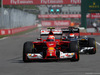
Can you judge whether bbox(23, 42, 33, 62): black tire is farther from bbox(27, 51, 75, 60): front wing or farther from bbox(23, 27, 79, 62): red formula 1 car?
bbox(27, 51, 75, 60): front wing

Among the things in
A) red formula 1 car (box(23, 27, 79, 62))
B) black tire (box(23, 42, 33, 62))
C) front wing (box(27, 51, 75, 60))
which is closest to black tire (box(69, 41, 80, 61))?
red formula 1 car (box(23, 27, 79, 62))

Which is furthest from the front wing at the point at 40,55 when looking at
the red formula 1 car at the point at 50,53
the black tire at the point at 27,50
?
the black tire at the point at 27,50

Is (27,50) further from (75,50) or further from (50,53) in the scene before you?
(75,50)

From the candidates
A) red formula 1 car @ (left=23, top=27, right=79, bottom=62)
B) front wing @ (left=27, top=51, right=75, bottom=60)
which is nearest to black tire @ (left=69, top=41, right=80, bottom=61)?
red formula 1 car @ (left=23, top=27, right=79, bottom=62)

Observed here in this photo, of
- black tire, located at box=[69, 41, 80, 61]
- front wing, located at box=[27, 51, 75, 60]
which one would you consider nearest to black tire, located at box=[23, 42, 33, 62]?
front wing, located at box=[27, 51, 75, 60]

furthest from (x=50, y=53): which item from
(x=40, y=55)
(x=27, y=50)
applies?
(x=27, y=50)

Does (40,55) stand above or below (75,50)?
below

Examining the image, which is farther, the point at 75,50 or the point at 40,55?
the point at 40,55

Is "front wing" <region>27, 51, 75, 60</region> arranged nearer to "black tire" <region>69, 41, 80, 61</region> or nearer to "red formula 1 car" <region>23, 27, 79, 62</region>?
"red formula 1 car" <region>23, 27, 79, 62</region>

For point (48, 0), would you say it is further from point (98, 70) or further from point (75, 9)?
point (75, 9)

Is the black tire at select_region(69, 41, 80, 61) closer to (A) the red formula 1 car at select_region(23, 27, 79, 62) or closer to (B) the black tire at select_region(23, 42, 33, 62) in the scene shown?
(A) the red formula 1 car at select_region(23, 27, 79, 62)

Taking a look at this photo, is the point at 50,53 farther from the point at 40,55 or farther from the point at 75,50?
the point at 75,50

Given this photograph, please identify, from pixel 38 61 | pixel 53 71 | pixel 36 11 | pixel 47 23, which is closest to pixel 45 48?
pixel 38 61

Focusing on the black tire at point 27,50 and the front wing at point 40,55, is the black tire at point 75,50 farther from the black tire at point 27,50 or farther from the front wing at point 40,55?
the black tire at point 27,50
